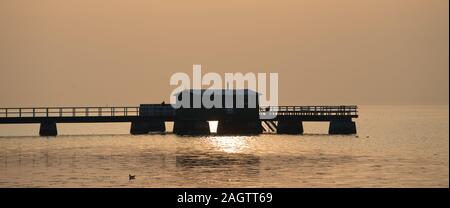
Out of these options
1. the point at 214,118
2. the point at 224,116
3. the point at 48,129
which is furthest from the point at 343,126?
the point at 48,129

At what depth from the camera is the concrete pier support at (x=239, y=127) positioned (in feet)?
331

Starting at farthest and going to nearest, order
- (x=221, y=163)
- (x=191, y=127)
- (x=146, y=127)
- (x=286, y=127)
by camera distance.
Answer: (x=146, y=127) → (x=286, y=127) → (x=191, y=127) → (x=221, y=163)

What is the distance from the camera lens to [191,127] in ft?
335

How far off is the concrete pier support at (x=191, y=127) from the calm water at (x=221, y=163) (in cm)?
378

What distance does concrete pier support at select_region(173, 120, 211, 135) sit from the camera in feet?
334

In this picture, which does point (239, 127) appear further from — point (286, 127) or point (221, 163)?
point (221, 163)

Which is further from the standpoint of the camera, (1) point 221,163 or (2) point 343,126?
(2) point 343,126

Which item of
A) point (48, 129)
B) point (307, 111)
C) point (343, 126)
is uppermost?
point (307, 111)

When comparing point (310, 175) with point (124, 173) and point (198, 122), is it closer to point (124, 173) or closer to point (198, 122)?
point (124, 173)

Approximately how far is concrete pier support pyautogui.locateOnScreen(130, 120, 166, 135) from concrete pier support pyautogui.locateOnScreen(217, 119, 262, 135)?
682 centimetres

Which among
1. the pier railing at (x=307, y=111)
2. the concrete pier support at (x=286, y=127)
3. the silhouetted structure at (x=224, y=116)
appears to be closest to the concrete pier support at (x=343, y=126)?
the silhouetted structure at (x=224, y=116)

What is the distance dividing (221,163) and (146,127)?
3833 cm

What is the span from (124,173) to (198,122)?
43421 mm
